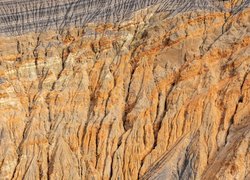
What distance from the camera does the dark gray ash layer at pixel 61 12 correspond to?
5203 cm

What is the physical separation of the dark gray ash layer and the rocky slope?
583 millimetres

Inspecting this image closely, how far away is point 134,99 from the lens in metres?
47.5

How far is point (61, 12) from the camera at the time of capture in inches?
→ 2153

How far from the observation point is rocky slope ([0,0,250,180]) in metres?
43.6

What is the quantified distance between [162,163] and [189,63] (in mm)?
8083

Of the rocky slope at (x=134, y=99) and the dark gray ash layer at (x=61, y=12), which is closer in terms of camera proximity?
the rocky slope at (x=134, y=99)

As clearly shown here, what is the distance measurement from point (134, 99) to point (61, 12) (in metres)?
11.8

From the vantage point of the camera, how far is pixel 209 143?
43125 mm

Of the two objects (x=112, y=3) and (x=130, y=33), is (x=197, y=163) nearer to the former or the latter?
(x=130, y=33)

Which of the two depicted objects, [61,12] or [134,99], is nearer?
[134,99]

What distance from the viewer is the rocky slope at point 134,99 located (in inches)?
1718

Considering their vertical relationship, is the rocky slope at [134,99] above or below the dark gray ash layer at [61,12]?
below

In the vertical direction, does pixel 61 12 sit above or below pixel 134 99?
above

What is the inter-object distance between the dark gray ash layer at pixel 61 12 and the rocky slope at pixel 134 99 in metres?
0.58
